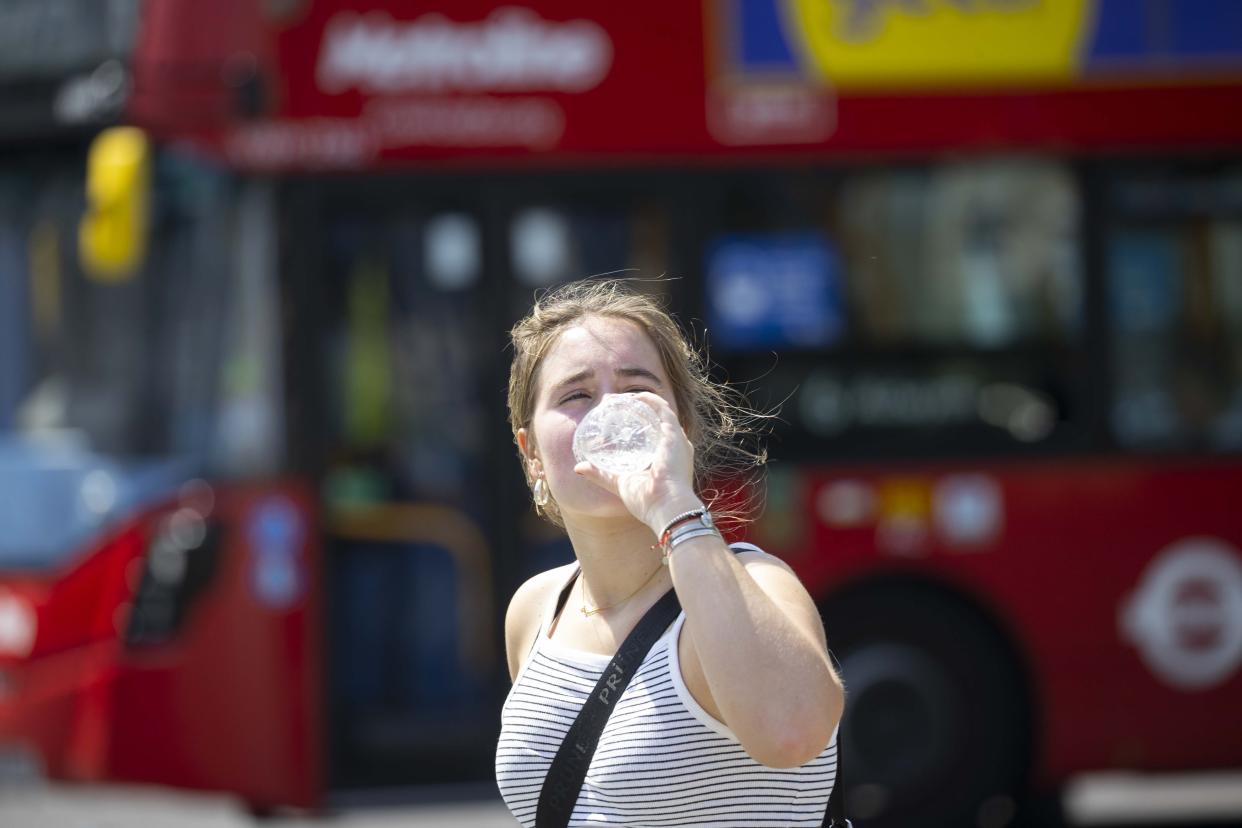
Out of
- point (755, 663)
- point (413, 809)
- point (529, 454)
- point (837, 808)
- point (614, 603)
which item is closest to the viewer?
point (755, 663)

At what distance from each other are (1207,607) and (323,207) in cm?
382

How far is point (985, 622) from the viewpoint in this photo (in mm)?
6863

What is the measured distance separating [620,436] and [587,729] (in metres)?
0.36

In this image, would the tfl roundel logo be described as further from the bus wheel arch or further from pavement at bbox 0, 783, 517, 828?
pavement at bbox 0, 783, 517, 828

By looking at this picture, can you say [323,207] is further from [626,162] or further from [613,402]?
[613,402]

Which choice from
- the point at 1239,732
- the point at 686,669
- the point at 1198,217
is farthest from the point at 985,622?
the point at 686,669

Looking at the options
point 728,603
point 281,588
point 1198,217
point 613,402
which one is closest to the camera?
point 728,603

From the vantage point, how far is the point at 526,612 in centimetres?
252

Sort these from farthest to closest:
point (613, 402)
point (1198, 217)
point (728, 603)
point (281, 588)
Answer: point (1198, 217)
point (281, 588)
point (613, 402)
point (728, 603)

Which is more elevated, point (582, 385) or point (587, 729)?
point (582, 385)

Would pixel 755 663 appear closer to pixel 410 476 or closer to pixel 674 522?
pixel 674 522

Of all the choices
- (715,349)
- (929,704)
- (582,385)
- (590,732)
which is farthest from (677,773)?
(929,704)

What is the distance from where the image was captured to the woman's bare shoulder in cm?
248

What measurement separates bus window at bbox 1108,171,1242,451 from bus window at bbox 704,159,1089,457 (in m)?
0.21
